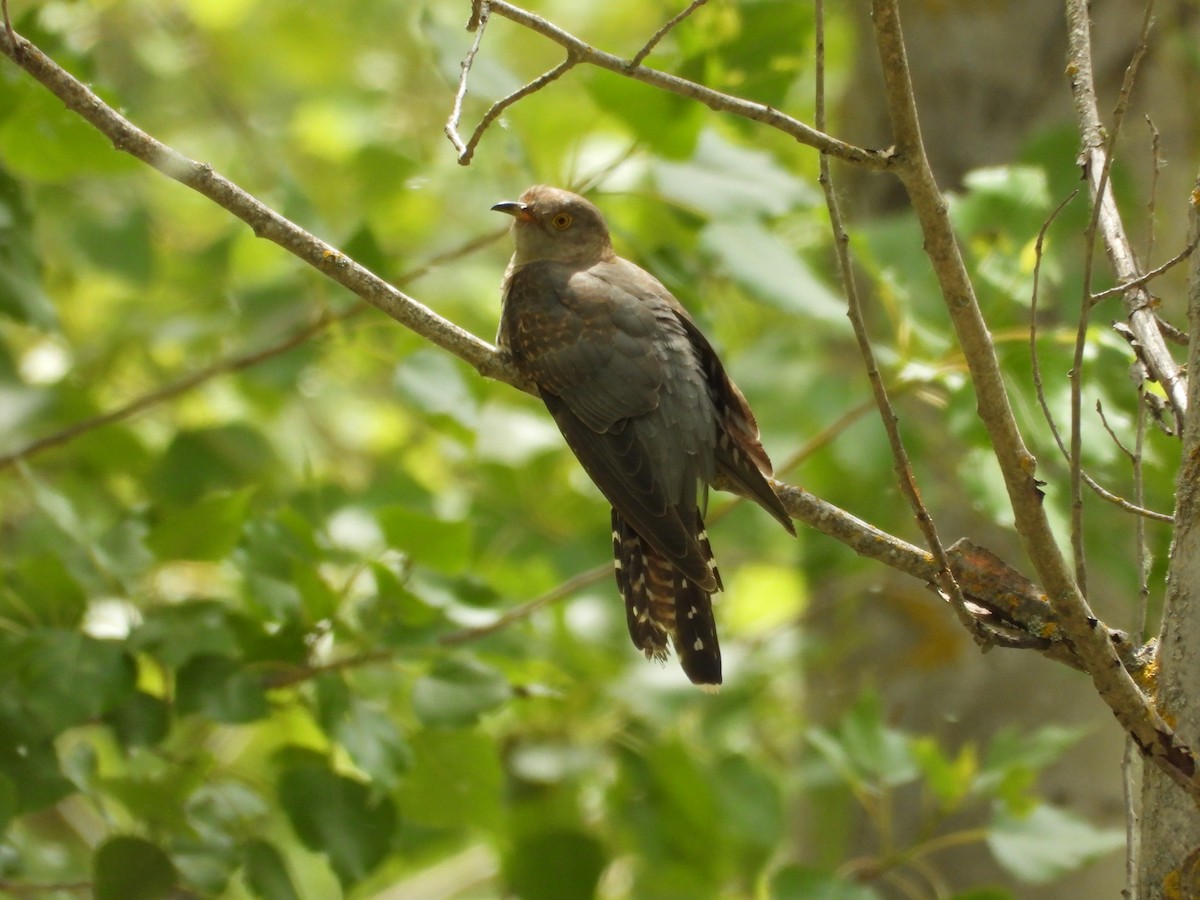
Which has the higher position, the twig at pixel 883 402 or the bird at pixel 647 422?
the bird at pixel 647 422

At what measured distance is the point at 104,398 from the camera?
4.97m

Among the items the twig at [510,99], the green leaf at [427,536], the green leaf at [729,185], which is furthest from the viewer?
the green leaf at [729,185]

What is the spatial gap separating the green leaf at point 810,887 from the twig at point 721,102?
80.2 inches

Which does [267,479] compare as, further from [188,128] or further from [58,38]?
[188,128]

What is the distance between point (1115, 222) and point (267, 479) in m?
3.33

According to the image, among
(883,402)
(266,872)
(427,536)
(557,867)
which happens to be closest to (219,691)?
(266,872)

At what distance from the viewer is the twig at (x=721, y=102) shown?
170 cm

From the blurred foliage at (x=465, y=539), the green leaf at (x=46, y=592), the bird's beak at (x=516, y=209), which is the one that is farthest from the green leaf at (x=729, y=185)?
the green leaf at (x=46, y=592)

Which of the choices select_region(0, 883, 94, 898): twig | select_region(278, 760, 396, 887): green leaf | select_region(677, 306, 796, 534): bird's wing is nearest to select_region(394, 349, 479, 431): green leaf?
select_region(677, 306, 796, 534): bird's wing

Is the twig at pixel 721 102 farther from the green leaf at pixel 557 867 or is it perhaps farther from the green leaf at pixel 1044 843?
the green leaf at pixel 557 867

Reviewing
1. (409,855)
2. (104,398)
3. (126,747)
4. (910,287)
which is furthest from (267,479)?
(910,287)

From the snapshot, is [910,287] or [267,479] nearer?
[910,287]

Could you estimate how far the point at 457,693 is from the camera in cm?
291

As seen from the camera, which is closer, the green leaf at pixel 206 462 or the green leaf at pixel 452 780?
the green leaf at pixel 452 780
